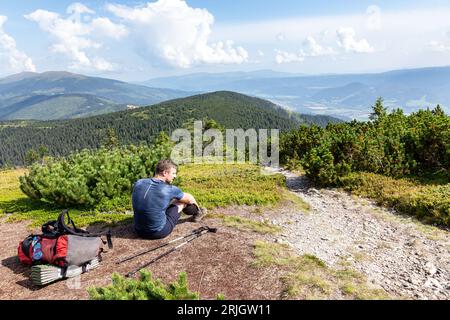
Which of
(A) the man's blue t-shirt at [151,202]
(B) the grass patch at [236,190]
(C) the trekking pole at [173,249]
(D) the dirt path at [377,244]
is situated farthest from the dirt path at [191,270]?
(B) the grass patch at [236,190]

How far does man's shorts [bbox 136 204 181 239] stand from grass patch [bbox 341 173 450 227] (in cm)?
927

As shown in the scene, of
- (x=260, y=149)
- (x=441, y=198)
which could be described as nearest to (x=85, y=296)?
(x=441, y=198)

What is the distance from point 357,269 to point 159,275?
16.0 ft

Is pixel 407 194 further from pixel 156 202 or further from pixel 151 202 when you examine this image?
pixel 151 202

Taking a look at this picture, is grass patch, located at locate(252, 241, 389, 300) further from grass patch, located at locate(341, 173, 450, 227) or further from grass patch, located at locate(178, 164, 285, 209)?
grass patch, located at locate(341, 173, 450, 227)

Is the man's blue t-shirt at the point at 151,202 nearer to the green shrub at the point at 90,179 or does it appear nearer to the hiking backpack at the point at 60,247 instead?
the hiking backpack at the point at 60,247

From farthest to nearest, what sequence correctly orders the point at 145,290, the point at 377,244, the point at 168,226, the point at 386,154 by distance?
the point at 386,154 < the point at 377,244 < the point at 168,226 < the point at 145,290

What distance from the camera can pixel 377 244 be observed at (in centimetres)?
1051

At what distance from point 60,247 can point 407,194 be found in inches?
529

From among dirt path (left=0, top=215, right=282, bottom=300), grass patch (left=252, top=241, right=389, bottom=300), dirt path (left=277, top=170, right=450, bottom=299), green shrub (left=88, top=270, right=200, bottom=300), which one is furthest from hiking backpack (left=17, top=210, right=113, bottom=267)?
dirt path (left=277, top=170, right=450, bottom=299)

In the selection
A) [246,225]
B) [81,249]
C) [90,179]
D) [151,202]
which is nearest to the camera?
[81,249]

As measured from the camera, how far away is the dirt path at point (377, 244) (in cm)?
773

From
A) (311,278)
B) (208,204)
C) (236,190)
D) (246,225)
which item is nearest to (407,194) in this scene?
(236,190)
